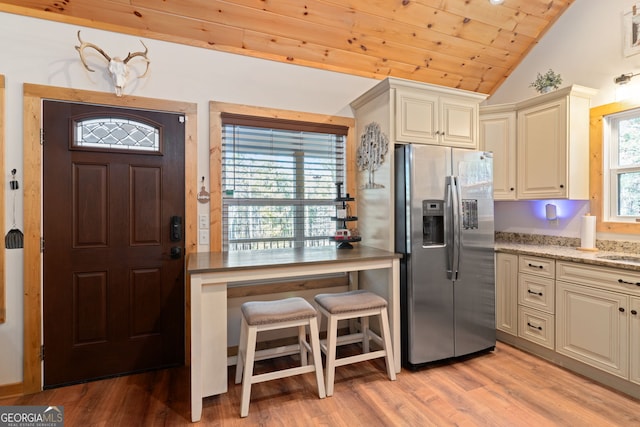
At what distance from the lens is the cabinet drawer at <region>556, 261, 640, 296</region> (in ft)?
7.12

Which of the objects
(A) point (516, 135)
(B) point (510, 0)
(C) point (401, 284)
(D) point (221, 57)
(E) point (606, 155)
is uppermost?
(B) point (510, 0)

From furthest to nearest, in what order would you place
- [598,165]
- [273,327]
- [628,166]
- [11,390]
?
[598,165] < [628,166] < [11,390] < [273,327]

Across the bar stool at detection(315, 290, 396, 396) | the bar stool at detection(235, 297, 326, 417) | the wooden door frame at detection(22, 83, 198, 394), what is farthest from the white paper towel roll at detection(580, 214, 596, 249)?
Answer: the wooden door frame at detection(22, 83, 198, 394)

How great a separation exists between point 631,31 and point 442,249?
2458 millimetres

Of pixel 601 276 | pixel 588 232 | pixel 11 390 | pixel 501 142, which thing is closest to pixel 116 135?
pixel 11 390

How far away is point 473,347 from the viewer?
2754 mm

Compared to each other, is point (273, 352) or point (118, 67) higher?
point (118, 67)

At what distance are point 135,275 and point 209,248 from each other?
59cm

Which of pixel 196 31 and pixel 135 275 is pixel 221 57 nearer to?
pixel 196 31

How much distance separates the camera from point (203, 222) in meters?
2.71

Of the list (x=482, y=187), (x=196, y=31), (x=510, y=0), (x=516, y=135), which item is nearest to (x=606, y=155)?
(x=516, y=135)

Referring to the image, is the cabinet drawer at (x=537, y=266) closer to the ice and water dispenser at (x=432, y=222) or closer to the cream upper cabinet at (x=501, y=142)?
the cream upper cabinet at (x=501, y=142)

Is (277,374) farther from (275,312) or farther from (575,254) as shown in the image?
(575,254)

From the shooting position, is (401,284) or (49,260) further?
(401,284)
